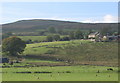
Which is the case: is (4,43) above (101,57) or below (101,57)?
above

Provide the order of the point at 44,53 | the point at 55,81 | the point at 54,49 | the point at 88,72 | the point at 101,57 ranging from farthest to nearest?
the point at 54,49
the point at 44,53
the point at 101,57
the point at 88,72
the point at 55,81

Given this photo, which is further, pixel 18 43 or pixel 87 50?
pixel 87 50

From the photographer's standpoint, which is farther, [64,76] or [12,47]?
[12,47]

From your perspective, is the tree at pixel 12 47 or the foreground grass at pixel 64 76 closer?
the foreground grass at pixel 64 76

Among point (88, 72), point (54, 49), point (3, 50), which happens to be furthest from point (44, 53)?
point (88, 72)

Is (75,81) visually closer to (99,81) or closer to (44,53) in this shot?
(99,81)

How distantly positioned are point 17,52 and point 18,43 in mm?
3283

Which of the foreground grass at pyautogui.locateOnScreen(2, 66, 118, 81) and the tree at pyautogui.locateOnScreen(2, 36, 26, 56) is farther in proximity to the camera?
the tree at pyautogui.locateOnScreen(2, 36, 26, 56)

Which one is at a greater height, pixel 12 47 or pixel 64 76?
pixel 12 47

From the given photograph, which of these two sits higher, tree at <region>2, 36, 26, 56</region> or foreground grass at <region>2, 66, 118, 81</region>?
tree at <region>2, 36, 26, 56</region>

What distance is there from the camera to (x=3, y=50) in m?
75.2

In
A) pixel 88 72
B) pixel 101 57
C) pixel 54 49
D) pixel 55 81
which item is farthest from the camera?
pixel 54 49

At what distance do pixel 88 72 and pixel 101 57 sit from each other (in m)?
31.4

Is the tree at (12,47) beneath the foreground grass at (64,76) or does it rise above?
above
